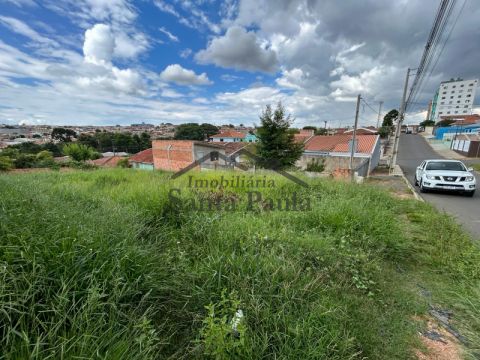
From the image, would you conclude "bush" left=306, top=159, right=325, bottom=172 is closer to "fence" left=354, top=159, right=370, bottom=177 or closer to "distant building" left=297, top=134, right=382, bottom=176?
"distant building" left=297, top=134, right=382, bottom=176

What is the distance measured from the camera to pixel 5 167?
486 inches

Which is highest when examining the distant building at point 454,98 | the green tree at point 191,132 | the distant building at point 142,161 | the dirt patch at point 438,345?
the distant building at point 454,98

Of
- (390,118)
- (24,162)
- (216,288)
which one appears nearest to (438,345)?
(216,288)

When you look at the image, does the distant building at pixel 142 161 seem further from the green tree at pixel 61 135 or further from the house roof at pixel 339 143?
the green tree at pixel 61 135

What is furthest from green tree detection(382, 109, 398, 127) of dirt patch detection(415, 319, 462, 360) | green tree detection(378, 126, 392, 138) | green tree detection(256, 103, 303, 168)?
dirt patch detection(415, 319, 462, 360)

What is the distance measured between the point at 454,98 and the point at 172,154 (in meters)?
96.6

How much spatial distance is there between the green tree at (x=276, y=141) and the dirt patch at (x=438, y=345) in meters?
10.8

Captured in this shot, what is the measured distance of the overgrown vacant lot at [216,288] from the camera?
1.36 m

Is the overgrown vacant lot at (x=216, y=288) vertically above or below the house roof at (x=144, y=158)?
above

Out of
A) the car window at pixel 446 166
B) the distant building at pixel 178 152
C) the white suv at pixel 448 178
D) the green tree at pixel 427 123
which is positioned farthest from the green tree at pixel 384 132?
the white suv at pixel 448 178

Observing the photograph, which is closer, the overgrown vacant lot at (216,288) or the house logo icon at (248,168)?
the overgrown vacant lot at (216,288)

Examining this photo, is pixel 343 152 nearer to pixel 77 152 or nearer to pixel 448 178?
pixel 448 178

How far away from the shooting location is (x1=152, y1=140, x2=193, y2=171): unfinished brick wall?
19.2 meters

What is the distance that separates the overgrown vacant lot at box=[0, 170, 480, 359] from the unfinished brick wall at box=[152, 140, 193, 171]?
1632 centimetres
